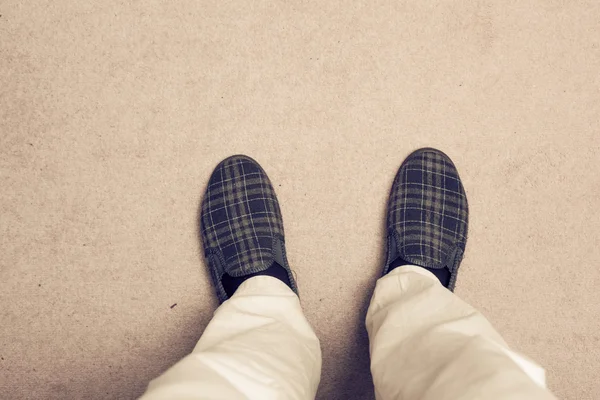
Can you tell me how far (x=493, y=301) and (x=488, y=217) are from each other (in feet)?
0.58

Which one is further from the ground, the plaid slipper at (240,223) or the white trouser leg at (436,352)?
the plaid slipper at (240,223)

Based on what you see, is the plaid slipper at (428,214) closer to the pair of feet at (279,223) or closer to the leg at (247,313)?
the pair of feet at (279,223)

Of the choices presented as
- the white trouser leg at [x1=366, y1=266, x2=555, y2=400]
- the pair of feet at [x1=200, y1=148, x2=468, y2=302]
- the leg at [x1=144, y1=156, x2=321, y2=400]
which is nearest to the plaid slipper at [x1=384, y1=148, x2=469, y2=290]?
the pair of feet at [x1=200, y1=148, x2=468, y2=302]

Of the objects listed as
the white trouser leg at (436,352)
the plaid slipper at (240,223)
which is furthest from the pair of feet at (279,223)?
the white trouser leg at (436,352)

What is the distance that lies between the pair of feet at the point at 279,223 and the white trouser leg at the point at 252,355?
2.8 inches

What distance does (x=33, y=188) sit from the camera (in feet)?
2.98

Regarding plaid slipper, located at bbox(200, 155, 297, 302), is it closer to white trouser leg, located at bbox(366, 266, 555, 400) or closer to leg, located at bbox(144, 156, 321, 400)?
leg, located at bbox(144, 156, 321, 400)

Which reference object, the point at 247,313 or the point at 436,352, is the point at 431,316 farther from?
the point at 247,313

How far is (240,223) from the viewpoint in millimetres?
938

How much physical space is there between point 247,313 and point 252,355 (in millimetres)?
123

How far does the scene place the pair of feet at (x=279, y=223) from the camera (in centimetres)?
91

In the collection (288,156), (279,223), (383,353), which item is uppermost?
(288,156)

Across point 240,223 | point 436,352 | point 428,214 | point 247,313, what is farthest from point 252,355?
point 428,214

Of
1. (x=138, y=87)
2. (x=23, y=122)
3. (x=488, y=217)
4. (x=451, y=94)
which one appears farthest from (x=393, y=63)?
(x=23, y=122)
